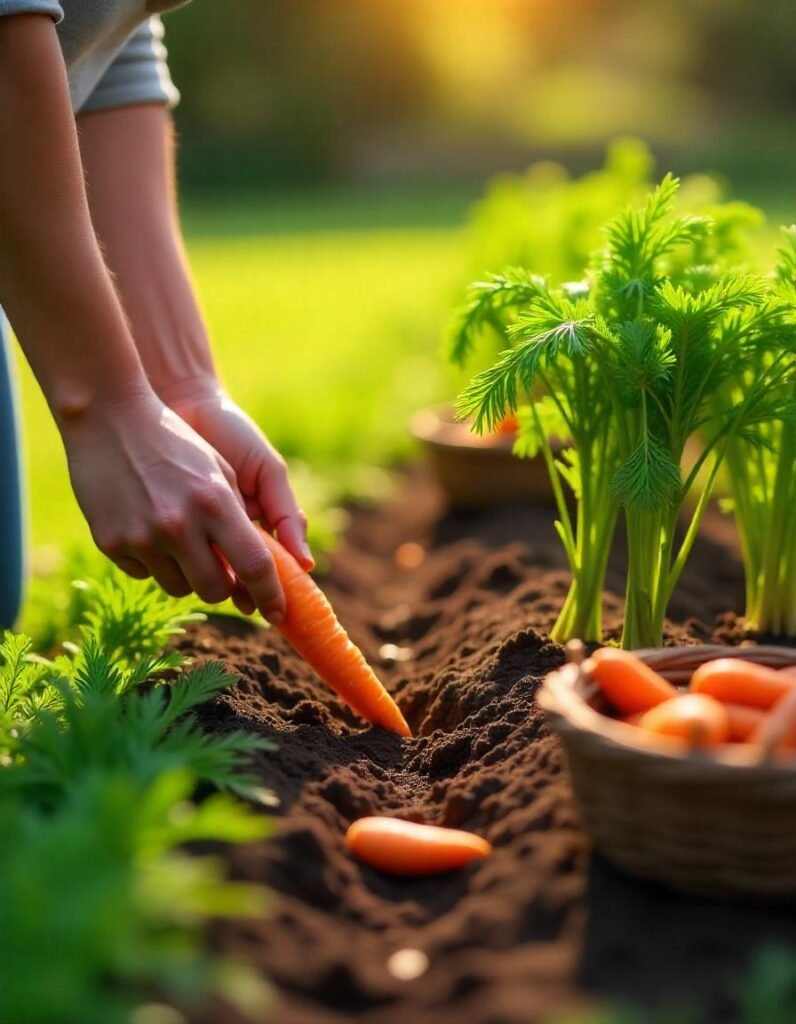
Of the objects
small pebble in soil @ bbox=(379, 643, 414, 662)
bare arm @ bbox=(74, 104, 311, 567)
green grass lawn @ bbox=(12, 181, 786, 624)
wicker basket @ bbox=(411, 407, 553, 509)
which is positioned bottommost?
green grass lawn @ bbox=(12, 181, 786, 624)

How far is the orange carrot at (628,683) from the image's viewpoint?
241cm

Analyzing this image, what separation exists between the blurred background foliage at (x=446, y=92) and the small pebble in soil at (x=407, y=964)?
2101 cm

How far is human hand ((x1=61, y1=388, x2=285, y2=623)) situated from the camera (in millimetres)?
2652

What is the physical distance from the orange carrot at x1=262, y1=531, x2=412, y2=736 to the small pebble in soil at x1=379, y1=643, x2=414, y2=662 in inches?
32.4

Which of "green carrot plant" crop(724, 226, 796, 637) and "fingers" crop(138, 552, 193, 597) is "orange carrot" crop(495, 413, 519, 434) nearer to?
"green carrot plant" crop(724, 226, 796, 637)

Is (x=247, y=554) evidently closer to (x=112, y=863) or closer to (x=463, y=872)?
(x=463, y=872)

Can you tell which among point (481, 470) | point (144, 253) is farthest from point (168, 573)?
point (481, 470)

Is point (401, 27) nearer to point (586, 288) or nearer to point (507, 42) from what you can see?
point (507, 42)

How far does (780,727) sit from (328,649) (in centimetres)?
141

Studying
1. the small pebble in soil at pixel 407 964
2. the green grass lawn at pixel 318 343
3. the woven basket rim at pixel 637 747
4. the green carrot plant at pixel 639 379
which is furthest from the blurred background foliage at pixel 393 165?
the small pebble in soil at pixel 407 964

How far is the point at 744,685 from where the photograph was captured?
236cm

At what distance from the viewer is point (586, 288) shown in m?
3.15

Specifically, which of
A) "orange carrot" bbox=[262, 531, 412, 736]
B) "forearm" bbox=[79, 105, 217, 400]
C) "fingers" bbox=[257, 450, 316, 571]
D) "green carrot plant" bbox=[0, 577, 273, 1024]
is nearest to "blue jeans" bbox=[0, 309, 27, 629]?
"forearm" bbox=[79, 105, 217, 400]

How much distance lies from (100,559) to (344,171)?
23837 millimetres
